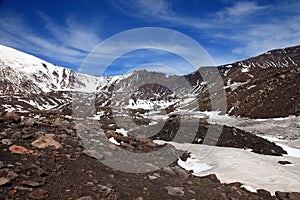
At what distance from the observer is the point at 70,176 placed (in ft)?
22.3

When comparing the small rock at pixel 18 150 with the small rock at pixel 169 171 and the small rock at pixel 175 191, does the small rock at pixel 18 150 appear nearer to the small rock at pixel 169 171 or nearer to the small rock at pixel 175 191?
the small rock at pixel 175 191

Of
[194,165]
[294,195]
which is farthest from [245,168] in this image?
[294,195]

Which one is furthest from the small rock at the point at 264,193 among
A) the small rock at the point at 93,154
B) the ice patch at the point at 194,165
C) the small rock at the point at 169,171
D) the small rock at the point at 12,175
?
the small rock at the point at 12,175

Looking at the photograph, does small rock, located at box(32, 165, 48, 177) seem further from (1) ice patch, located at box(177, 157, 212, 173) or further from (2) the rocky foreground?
(1) ice patch, located at box(177, 157, 212, 173)

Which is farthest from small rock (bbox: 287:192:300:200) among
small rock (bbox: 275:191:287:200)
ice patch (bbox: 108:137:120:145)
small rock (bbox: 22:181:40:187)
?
small rock (bbox: 22:181:40:187)

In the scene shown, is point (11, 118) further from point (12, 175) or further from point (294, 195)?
point (294, 195)

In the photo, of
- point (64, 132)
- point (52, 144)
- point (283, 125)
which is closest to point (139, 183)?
point (52, 144)

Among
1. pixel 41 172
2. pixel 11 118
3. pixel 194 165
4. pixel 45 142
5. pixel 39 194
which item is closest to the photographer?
pixel 39 194

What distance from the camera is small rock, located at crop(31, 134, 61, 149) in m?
8.39

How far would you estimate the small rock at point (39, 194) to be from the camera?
559cm

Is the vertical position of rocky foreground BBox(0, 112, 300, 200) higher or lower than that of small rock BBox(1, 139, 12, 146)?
lower

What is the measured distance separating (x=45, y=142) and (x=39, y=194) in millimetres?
3312

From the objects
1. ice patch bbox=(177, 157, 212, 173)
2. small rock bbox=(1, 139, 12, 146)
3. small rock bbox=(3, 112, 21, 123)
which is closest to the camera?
small rock bbox=(1, 139, 12, 146)

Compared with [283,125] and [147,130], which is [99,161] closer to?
[147,130]
